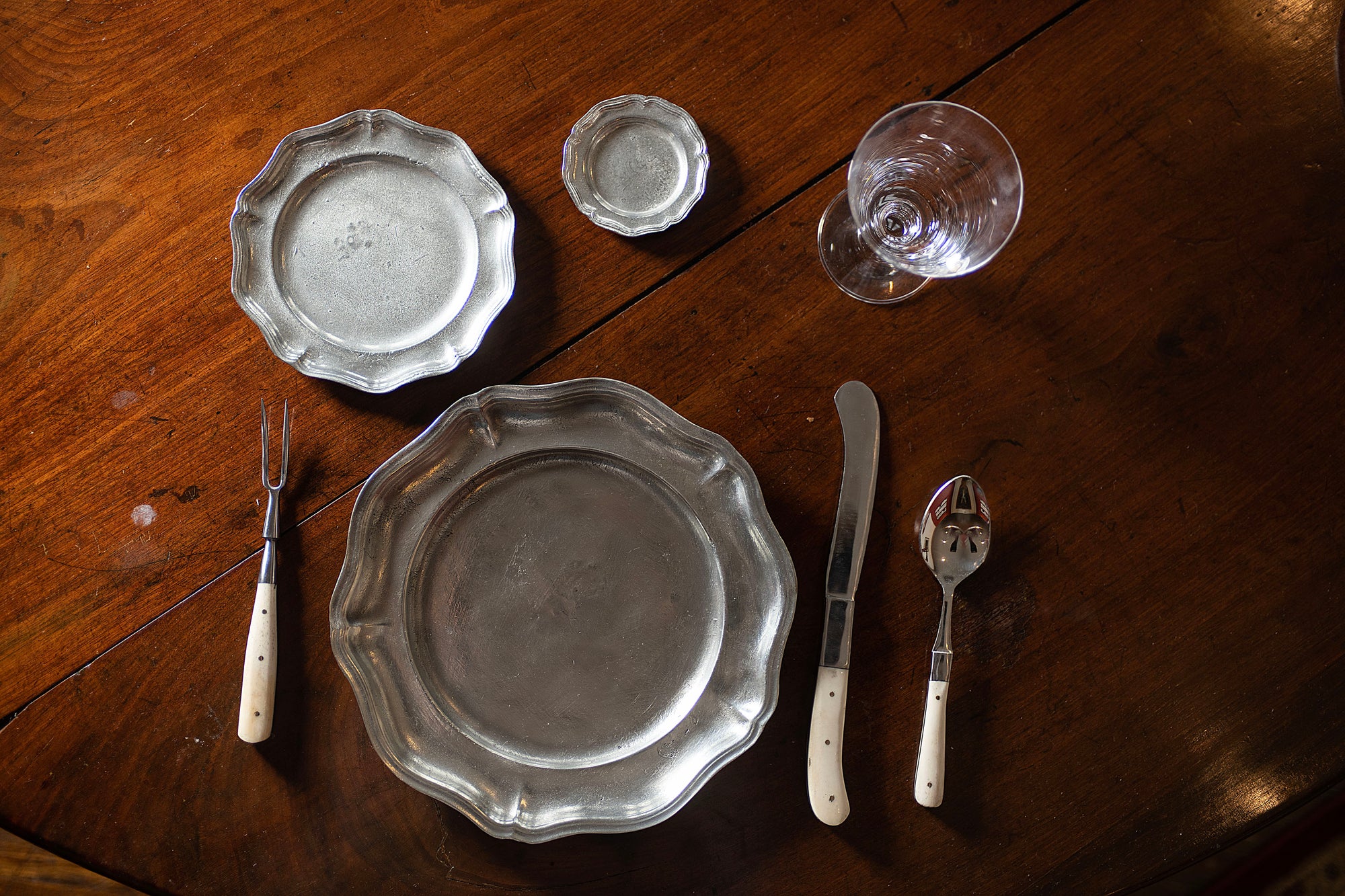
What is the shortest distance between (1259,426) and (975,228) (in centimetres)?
39

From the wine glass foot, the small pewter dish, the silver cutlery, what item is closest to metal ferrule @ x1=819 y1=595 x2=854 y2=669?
the wine glass foot

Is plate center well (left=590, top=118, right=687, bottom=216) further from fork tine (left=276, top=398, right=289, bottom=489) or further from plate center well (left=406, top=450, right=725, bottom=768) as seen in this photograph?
fork tine (left=276, top=398, right=289, bottom=489)

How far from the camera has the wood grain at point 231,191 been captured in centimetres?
84

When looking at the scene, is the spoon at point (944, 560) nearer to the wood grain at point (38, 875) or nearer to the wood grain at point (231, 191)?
the wood grain at point (231, 191)

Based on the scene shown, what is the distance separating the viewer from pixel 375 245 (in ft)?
2.75

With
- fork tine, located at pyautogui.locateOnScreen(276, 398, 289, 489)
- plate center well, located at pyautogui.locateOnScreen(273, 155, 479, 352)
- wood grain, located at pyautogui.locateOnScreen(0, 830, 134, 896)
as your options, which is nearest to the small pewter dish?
plate center well, located at pyautogui.locateOnScreen(273, 155, 479, 352)

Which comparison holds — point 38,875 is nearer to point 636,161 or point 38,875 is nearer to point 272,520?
point 272,520

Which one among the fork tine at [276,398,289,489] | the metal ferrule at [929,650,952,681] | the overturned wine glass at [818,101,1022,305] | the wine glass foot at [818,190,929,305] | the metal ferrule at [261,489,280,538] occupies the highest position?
the overturned wine glass at [818,101,1022,305]

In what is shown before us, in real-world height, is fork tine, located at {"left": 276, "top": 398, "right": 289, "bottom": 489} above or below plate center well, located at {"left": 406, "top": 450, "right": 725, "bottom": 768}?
above

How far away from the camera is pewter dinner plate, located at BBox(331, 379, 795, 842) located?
2.54 ft

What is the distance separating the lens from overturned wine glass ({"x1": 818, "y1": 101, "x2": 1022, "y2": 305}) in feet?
2.51

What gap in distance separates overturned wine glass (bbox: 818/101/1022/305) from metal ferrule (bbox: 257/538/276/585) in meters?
0.65

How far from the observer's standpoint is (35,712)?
82cm

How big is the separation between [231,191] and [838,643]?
0.80 metres
